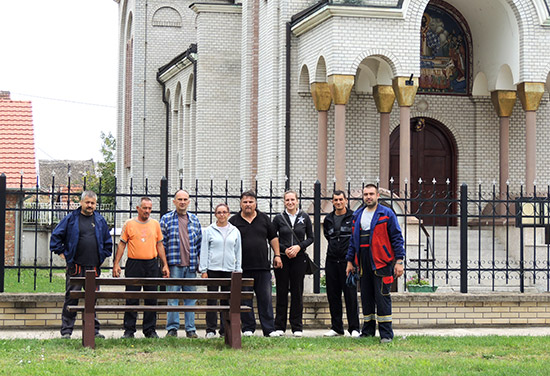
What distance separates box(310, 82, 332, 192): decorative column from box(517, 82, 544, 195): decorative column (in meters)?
4.10

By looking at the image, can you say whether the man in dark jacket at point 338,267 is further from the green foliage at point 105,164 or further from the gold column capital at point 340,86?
the green foliage at point 105,164

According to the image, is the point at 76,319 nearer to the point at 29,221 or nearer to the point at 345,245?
the point at 345,245

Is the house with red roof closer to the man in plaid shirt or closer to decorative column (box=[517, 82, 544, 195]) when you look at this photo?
decorative column (box=[517, 82, 544, 195])

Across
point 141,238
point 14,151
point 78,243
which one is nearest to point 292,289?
point 141,238

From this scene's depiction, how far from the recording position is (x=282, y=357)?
9555mm

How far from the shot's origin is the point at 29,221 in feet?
109

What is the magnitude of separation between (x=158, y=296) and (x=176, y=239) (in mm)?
1208

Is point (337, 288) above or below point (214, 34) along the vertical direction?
below

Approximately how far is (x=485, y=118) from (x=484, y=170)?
1.25m

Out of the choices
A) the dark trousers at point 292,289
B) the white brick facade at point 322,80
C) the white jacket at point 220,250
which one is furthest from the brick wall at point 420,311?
the white brick facade at point 322,80

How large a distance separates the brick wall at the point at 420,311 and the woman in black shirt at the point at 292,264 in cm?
75

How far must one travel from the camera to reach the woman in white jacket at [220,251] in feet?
36.7

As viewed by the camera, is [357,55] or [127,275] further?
[357,55]

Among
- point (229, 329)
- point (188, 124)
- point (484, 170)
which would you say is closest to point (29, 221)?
point (188, 124)
